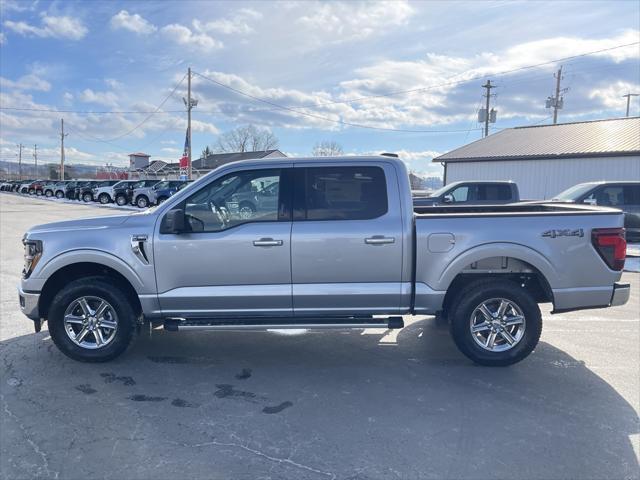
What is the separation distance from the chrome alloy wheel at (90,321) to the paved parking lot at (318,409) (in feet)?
0.82

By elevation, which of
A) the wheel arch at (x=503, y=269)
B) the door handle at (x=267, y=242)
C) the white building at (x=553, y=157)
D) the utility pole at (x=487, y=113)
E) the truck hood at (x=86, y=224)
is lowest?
the wheel arch at (x=503, y=269)

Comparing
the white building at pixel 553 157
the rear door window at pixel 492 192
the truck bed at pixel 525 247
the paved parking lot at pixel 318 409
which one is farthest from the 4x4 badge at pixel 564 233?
the white building at pixel 553 157

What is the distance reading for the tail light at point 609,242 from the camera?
436cm

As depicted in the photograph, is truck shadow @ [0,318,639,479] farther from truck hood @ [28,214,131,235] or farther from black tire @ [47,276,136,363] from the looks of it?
truck hood @ [28,214,131,235]

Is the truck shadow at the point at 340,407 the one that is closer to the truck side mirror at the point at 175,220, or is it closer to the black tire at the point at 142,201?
the truck side mirror at the point at 175,220

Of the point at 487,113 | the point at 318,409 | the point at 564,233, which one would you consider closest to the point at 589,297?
the point at 564,233

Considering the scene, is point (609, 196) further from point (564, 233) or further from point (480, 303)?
point (480, 303)

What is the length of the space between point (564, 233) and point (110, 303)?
171 inches

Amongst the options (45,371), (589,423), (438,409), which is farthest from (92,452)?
(589,423)

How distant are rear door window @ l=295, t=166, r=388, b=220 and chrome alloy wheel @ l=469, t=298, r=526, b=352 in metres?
1.40

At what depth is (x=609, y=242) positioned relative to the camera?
4.38m

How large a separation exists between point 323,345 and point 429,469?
2407 millimetres

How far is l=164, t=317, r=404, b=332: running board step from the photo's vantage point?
4.41m

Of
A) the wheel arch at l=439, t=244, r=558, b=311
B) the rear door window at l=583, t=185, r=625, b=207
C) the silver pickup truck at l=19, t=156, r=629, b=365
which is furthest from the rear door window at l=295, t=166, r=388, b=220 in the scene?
the rear door window at l=583, t=185, r=625, b=207
